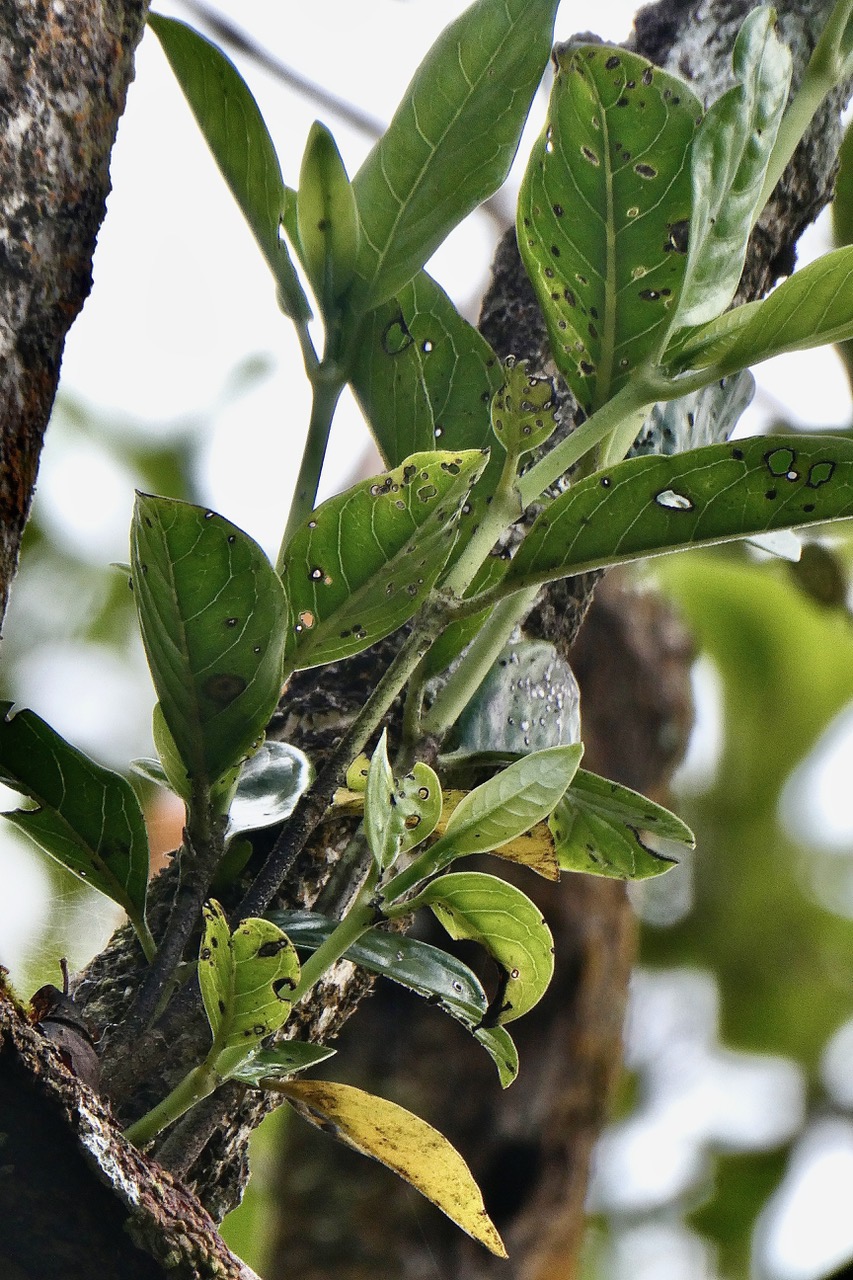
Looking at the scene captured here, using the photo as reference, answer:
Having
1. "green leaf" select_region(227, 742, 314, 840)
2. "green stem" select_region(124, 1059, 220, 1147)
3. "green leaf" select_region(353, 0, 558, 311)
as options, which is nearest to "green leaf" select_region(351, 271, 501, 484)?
"green leaf" select_region(353, 0, 558, 311)

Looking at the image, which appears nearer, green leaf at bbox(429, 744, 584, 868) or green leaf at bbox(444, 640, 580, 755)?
green leaf at bbox(429, 744, 584, 868)

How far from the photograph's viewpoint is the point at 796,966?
2.15 meters

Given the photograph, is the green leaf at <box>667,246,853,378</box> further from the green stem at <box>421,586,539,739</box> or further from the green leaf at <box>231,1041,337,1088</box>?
the green leaf at <box>231,1041,337,1088</box>

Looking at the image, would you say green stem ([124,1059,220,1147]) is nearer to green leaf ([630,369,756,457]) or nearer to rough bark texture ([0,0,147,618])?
rough bark texture ([0,0,147,618])

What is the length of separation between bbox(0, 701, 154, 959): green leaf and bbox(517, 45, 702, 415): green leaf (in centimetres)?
22

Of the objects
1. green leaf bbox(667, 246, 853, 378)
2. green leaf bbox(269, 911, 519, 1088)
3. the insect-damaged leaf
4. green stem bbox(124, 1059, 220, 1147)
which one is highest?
green leaf bbox(667, 246, 853, 378)

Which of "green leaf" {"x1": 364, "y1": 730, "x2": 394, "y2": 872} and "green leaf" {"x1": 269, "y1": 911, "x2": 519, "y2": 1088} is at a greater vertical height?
"green leaf" {"x1": 364, "y1": 730, "x2": 394, "y2": 872}

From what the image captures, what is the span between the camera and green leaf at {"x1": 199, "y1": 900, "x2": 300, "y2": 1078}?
313 millimetres

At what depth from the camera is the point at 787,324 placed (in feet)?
1.16

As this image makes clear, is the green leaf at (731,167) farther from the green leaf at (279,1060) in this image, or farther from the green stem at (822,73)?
the green leaf at (279,1060)

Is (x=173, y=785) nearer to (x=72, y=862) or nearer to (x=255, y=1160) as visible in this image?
(x=72, y=862)

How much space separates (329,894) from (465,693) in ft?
0.34

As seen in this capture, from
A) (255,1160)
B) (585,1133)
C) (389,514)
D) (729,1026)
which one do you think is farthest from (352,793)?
(729,1026)

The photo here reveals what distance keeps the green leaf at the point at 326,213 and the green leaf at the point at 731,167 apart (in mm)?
129
